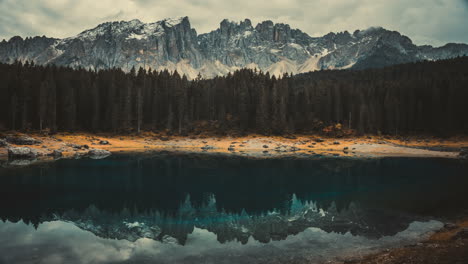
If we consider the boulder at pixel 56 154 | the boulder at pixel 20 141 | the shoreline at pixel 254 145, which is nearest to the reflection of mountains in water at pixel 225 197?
the boulder at pixel 56 154

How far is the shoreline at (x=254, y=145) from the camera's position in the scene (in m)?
70.9

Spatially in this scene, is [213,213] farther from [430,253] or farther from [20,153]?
[20,153]

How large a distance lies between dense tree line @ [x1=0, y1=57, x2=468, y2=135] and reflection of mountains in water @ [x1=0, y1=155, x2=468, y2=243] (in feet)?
155

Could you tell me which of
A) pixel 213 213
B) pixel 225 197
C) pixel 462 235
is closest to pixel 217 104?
pixel 225 197

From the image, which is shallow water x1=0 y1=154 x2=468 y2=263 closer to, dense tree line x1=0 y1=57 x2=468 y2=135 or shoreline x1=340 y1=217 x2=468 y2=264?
shoreline x1=340 y1=217 x2=468 y2=264

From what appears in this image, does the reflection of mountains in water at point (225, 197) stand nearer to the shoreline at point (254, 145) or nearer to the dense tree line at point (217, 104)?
the shoreline at point (254, 145)

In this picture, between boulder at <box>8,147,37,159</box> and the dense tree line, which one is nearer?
boulder at <box>8,147,37,159</box>

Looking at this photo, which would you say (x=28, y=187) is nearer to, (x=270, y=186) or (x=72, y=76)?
(x=270, y=186)

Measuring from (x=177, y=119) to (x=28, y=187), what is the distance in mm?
75253

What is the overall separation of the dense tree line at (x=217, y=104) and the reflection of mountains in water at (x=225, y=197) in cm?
4736

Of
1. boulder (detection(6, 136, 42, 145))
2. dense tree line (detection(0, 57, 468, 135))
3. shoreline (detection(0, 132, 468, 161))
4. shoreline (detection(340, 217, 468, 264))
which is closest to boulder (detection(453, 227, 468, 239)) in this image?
shoreline (detection(340, 217, 468, 264))

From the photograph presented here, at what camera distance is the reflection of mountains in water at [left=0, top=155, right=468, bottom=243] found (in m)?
22.0

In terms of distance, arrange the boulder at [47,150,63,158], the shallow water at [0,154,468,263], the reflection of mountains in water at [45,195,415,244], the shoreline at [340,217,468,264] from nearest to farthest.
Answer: the shoreline at [340,217,468,264]
the shallow water at [0,154,468,263]
the reflection of mountains in water at [45,195,415,244]
the boulder at [47,150,63,158]

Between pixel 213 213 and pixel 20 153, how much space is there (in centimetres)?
5005
